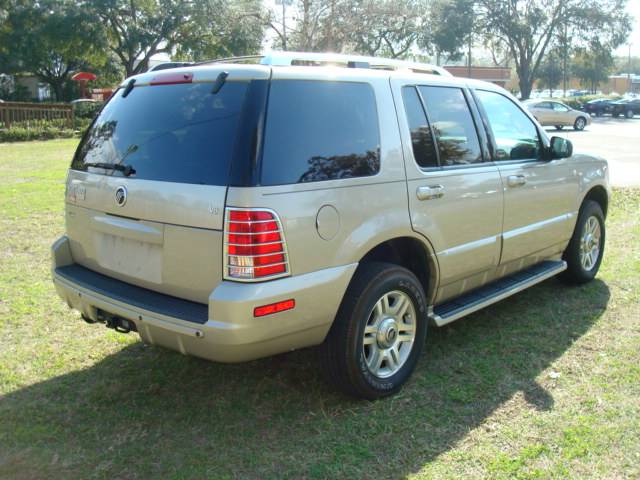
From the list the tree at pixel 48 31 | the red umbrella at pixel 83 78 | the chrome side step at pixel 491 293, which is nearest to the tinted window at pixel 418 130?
the chrome side step at pixel 491 293

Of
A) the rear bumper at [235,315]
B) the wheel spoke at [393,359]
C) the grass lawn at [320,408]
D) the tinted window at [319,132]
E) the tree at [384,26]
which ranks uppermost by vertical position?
the tree at [384,26]

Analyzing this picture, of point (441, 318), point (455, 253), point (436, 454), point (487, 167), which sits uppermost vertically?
point (487, 167)

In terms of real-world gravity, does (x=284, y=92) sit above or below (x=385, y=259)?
above

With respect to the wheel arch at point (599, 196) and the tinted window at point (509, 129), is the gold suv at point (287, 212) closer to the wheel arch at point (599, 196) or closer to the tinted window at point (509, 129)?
the tinted window at point (509, 129)

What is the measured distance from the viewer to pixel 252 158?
302 centimetres

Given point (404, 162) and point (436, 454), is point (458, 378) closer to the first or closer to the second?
point (436, 454)

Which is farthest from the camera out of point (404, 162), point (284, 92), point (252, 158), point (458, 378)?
point (458, 378)

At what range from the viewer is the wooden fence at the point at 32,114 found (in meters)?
24.0

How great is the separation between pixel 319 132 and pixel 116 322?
1.49m

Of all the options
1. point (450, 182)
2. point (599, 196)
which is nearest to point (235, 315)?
point (450, 182)

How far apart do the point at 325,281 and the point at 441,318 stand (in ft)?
3.71

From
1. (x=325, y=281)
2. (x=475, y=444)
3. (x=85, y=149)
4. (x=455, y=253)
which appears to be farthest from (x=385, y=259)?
(x=85, y=149)

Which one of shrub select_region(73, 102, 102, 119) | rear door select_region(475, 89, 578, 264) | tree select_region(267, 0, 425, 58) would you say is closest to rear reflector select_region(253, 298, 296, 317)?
rear door select_region(475, 89, 578, 264)

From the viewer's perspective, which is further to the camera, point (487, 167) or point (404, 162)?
point (487, 167)
